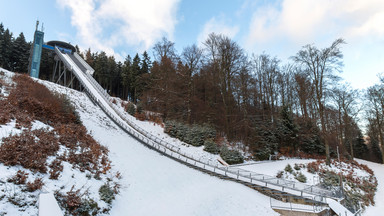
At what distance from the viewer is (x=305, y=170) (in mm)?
18406

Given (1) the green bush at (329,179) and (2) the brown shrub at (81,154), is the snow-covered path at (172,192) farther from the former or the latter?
(1) the green bush at (329,179)

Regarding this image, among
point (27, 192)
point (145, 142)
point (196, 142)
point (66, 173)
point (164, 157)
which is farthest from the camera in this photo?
point (196, 142)

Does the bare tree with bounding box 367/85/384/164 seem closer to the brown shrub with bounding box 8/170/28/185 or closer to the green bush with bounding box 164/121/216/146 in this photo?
the green bush with bounding box 164/121/216/146

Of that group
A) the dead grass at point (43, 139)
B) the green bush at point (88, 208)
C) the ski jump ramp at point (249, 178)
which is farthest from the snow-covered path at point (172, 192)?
the dead grass at point (43, 139)

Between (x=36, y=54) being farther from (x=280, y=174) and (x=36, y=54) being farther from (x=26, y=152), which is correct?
(x=280, y=174)

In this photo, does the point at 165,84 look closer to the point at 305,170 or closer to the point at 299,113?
the point at 305,170

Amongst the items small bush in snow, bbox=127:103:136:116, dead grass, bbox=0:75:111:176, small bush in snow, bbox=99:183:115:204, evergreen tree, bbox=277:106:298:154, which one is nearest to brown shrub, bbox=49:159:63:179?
dead grass, bbox=0:75:111:176

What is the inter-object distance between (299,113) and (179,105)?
22511 millimetres

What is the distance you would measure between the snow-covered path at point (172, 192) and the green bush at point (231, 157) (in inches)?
180

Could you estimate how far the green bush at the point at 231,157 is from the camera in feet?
61.3

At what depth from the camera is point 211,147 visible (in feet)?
66.9

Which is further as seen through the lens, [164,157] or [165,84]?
[165,84]

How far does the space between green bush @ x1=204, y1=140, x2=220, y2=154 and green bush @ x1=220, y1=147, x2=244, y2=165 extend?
0.89 m

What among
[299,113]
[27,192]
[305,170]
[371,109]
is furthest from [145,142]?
[371,109]
